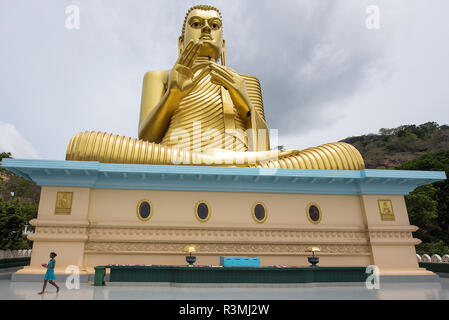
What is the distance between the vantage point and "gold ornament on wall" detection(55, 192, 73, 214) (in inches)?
284

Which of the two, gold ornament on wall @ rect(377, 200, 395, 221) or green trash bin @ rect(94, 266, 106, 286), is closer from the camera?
green trash bin @ rect(94, 266, 106, 286)

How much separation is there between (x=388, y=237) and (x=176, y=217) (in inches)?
219

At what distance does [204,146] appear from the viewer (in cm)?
934

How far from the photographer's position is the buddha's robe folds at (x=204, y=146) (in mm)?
7758

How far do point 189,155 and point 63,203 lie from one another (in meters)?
3.23

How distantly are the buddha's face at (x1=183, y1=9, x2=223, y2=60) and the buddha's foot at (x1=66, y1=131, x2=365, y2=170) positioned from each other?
16.5 feet

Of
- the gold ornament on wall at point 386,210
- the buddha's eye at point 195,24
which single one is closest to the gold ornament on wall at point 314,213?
the gold ornament on wall at point 386,210

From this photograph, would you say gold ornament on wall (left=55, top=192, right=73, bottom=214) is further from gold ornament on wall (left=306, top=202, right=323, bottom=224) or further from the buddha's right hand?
gold ornament on wall (left=306, top=202, right=323, bottom=224)

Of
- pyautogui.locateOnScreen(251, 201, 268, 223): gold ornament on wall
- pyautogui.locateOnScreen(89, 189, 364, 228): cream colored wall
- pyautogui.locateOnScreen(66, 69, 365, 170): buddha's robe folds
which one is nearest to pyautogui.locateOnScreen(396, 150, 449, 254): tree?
pyautogui.locateOnScreen(89, 189, 364, 228): cream colored wall

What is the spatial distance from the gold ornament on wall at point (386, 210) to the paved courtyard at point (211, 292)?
1.98m

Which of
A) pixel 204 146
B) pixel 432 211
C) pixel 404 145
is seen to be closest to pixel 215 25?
pixel 204 146

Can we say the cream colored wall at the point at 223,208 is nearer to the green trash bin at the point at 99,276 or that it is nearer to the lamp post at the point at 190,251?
the lamp post at the point at 190,251
